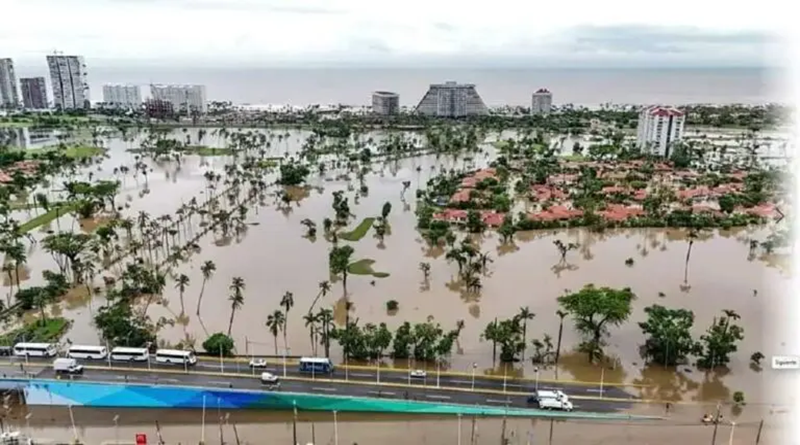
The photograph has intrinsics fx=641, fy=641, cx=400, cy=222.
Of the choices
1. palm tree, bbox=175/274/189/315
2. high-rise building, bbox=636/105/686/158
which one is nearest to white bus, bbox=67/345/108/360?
palm tree, bbox=175/274/189/315

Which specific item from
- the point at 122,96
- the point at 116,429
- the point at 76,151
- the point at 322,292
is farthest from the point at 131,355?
the point at 122,96

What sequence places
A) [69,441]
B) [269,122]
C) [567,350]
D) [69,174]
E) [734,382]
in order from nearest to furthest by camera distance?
1. [69,441]
2. [734,382]
3. [567,350]
4. [69,174]
5. [269,122]

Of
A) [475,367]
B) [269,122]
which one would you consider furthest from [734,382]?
[269,122]

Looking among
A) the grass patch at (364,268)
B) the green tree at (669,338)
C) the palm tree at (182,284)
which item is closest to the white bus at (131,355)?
the palm tree at (182,284)

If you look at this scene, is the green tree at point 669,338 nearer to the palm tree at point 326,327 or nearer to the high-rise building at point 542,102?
the palm tree at point 326,327

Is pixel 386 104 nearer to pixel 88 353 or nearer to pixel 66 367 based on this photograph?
pixel 88 353

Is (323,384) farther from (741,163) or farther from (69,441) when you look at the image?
(741,163)
